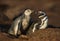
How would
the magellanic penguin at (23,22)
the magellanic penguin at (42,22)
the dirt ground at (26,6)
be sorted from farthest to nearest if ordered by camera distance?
the dirt ground at (26,6) < the magellanic penguin at (23,22) < the magellanic penguin at (42,22)

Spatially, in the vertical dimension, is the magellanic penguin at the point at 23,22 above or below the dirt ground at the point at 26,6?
above

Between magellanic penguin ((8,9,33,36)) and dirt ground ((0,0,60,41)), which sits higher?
magellanic penguin ((8,9,33,36))

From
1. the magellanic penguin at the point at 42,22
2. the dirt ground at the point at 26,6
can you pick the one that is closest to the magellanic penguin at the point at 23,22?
the magellanic penguin at the point at 42,22

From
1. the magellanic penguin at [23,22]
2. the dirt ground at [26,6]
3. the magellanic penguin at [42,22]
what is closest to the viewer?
the magellanic penguin at [42,22]

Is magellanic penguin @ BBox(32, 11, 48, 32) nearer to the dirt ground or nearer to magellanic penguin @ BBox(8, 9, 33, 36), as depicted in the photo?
magellanic penguin @ BBox(8, 9, 33, 36)

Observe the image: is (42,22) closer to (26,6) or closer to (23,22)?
(23,22)

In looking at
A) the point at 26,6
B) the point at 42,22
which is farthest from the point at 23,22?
the point at 26,6

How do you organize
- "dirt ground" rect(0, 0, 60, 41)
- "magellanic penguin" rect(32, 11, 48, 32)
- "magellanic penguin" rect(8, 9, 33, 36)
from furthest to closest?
1. "dirt ground" rect(0, 0, 60, 41)
2. "magellanic penguin" rect(8, 9, 33, 36)
3. "magellanic penguin" rect(32, 11, 48, 32)

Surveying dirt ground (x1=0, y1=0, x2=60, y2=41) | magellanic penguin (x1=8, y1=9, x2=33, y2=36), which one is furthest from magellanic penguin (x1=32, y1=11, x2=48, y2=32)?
dirt ground (x1=0, y1=0, x2=60, y2=41)

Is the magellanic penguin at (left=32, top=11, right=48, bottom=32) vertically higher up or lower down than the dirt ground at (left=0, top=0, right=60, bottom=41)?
higher up

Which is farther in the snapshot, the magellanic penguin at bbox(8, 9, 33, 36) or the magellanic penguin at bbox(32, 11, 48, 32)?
the magellanic penguin at bbox(8, 9, 33, 36)

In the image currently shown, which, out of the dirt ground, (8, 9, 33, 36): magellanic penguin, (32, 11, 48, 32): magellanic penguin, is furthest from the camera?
the dirt ground

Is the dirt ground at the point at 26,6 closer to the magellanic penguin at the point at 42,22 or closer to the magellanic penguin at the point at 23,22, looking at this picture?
the magellanic penguin at the point at 23,22

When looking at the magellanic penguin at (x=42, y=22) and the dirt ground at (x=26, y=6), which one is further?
the dirt ground at (x=26, y=6)
